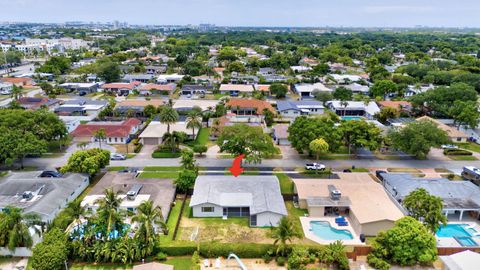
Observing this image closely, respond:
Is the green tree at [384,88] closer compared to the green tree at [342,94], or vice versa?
the green tree at [342,94]

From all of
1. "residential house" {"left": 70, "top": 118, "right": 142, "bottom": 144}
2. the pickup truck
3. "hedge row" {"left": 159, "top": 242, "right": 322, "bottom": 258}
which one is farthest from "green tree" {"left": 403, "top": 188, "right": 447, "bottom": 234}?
"residential house" {"left": 70, "top": 118, "right": 142, "bottom": 144}

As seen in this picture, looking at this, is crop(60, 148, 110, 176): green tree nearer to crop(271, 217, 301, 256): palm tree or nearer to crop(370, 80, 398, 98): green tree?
crop(271, 217, 301, 256): palm tree

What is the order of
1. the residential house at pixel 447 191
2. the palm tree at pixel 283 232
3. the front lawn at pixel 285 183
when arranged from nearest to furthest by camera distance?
the palm tree at pixel 283 232
the residential house at pixel 447 191
the front lawn at pixel 285 183

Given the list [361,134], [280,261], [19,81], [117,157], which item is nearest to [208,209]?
[280,261]

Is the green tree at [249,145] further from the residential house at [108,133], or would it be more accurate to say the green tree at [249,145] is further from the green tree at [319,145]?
the residential house at [108,133]

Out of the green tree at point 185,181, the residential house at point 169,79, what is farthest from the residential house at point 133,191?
the residential house at point 169,79

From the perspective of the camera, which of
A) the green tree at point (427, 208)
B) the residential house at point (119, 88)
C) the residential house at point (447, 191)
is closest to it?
the green tree at point (427, 208)

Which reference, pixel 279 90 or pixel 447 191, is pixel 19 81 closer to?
pixel 279 90
